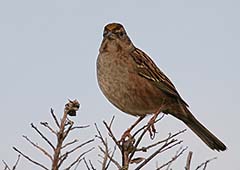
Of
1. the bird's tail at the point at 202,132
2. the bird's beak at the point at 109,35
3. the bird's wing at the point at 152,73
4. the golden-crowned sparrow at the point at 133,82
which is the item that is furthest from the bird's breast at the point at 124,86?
the bird's tail at the point at 202,132

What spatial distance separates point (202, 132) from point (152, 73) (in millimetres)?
1146

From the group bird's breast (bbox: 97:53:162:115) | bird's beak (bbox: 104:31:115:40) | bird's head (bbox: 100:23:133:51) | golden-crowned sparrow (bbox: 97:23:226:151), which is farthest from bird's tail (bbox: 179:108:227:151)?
bird's beak (bbox: 104:31:115:40)

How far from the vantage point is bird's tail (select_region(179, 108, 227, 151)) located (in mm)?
7199

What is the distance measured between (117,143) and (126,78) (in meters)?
2.52

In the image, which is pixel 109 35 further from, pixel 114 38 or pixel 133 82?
pixel 133 82

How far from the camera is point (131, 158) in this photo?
3832mm

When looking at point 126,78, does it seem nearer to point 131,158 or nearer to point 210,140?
point 210,140

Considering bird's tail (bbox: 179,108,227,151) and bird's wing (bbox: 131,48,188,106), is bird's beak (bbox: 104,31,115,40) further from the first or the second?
bird's tail (bbox: 179,108,227,151)

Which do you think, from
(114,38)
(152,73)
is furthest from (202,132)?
(114,38)

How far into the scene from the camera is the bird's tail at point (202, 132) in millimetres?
7199

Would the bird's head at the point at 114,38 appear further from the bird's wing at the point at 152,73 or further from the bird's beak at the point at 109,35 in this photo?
the bird's wing at the point at 152,73

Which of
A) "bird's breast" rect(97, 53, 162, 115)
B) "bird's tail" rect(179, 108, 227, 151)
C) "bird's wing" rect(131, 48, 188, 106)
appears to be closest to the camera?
"bird's breast" rect(97, 53, 162, 115)

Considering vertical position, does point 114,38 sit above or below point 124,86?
above

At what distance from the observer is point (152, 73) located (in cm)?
699
